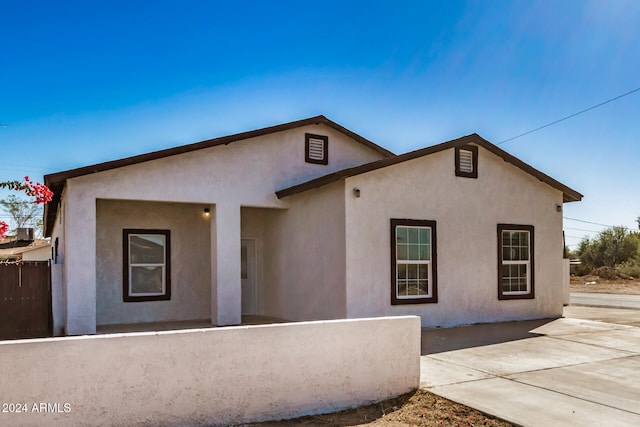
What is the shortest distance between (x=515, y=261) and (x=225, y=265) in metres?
7.26

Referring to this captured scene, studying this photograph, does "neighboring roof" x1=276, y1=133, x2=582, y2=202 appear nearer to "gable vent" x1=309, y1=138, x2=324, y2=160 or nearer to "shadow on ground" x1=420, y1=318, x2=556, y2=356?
"gable vent" x1=309, y1=138, x2=324, y2=160

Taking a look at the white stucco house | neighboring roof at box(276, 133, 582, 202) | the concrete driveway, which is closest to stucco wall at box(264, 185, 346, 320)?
the white stucco house

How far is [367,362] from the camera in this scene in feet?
21.5

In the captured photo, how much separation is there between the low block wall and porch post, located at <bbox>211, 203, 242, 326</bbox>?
22.6ft

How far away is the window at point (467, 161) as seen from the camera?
13.2m

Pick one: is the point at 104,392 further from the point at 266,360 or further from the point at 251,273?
the point at 251,273

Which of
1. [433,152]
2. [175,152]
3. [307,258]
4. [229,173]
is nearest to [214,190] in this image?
[229,173]

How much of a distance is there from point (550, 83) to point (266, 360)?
50.4 feet

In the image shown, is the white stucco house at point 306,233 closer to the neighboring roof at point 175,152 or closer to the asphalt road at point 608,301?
the neighboring roof at point 175,152

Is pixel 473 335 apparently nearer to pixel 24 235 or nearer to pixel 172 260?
pixel 172 260

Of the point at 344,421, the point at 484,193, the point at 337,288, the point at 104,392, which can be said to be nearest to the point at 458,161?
the point at 484,193

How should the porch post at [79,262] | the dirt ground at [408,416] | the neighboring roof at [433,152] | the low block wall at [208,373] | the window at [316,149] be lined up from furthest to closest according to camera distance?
the window at [316,149] → the neighboring roof at [433,152] → the porch post at [79,262] → the dirt ground at [408,416] → the low block wall at [208,373]

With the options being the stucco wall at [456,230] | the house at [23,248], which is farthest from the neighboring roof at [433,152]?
the house at [23,248]

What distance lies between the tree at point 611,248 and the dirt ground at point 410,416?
127ft
